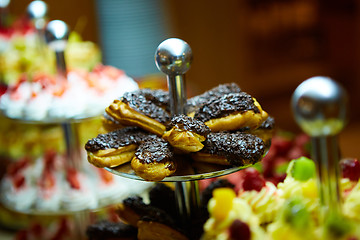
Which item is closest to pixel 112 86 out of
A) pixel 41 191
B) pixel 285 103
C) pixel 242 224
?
pixel 41 191

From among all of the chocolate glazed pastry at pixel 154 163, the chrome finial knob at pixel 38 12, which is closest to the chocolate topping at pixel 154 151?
the chocolate glazed pastry at pixel 154 163

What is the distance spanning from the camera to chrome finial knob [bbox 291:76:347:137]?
2.35ft

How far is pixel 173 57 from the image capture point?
110cm

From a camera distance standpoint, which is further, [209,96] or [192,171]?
[209,96]

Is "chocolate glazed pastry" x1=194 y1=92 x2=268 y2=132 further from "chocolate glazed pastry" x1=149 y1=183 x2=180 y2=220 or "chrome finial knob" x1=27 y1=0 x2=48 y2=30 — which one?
"chrome finial knob" x1=27 y1=0 x2=48 y2=30

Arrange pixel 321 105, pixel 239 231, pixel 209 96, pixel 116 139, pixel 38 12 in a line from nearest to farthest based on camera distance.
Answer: pixel 321 105
pixel 239 231
pixel 116 139
pixel 209 96
pixel 38 12

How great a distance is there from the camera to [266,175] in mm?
1790

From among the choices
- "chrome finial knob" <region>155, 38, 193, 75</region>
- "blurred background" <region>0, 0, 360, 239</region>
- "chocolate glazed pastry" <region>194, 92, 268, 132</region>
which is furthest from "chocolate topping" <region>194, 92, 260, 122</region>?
"blurred background" <region>0, 0, 360, 239</region>

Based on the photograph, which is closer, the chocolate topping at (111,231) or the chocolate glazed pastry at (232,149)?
the chocolate glazed pastry at (232,149)

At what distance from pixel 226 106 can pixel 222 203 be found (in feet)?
0.80

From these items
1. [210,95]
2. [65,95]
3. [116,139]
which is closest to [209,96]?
[210,95]

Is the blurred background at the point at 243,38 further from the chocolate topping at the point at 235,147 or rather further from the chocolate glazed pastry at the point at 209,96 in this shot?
the chocolate topping at the point at 235,147

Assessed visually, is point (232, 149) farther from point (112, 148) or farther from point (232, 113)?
point (112, 148)

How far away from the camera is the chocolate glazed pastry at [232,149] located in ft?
3.45
